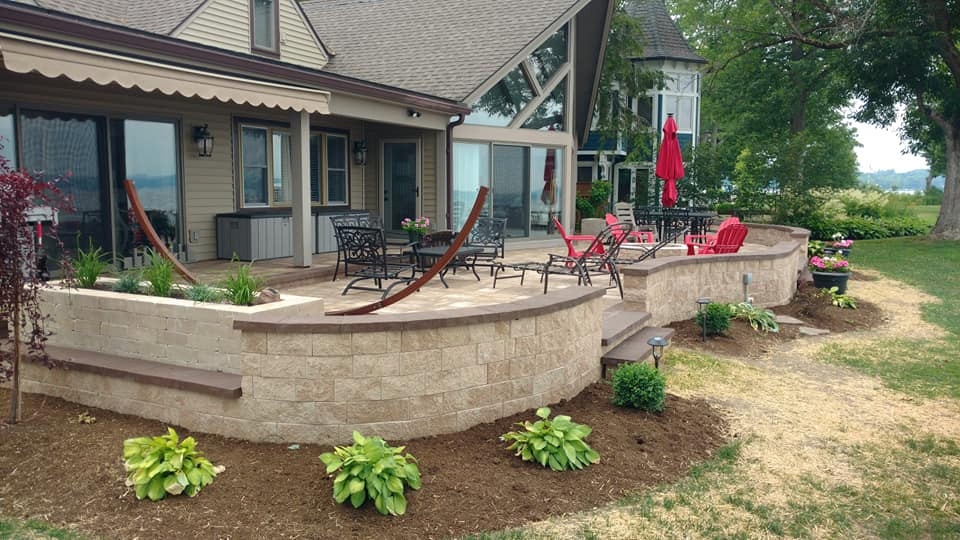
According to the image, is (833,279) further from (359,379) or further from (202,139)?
(202,139)

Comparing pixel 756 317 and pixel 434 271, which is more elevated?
pixel 434 271

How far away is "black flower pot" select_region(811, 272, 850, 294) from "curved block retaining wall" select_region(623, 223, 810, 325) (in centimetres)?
45

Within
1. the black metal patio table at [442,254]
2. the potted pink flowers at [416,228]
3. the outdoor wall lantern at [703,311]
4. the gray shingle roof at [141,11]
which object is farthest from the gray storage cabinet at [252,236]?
the outdoor wall lantern at [703,311]

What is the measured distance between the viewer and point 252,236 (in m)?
11.2

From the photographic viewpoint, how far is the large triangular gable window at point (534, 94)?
48.4ft

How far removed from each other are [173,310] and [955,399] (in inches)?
259

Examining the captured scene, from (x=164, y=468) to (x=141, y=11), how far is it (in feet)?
37.8

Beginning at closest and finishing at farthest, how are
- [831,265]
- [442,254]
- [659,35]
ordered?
[442,254], [831,265], [659,35]

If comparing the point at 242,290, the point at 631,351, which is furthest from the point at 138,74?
the point at 631,351

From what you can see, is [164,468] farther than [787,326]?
No

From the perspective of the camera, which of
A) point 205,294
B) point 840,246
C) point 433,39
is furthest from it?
point 433,39

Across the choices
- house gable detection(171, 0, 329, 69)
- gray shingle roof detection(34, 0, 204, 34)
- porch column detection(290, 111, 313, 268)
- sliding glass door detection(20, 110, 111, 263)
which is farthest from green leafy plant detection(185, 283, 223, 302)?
house gable detection(171, 0, 329, 69)

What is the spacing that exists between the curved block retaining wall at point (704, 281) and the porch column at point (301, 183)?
4.44 m

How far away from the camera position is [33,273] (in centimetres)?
500
